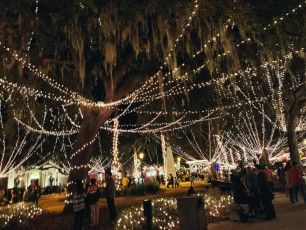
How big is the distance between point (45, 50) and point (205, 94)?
8.69 m

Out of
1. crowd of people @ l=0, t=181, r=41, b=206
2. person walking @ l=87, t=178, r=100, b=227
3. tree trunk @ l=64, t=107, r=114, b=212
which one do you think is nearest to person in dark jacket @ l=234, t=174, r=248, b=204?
person walking @ l=87, t=178, r=100, b=227

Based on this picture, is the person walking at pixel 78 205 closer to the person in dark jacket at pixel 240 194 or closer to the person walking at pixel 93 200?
the person walking at pixel 93 200

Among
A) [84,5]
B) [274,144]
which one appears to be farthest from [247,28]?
[274,144]

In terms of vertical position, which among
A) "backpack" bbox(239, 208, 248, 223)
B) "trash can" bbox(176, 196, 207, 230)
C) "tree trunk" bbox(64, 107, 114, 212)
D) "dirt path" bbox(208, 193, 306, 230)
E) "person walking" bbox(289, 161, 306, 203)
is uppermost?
"tree trunk" bbox(64, 107, 114, 212)

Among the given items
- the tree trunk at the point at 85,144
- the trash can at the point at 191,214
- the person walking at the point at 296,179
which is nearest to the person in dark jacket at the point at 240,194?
the trash can at the point at 191,214

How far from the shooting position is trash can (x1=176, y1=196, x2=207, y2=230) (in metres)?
6.39

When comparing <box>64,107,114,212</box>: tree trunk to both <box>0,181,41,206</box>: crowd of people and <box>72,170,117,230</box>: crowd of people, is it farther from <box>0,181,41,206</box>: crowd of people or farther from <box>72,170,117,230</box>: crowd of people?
<box>0,181,41,206</box>: crowd of people

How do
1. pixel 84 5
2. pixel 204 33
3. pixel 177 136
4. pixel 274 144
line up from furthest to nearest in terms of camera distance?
1. pixel 274 144
2. pixel 177 136
3. pixel 204 33
4. pixel 84 5

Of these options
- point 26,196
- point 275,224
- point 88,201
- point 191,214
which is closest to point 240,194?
point 275,224

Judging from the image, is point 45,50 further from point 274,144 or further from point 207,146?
point 274,144

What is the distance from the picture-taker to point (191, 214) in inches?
254

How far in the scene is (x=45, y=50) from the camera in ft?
41.0

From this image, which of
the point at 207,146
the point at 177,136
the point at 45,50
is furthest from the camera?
the point at 177,136

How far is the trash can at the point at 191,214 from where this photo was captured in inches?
252
